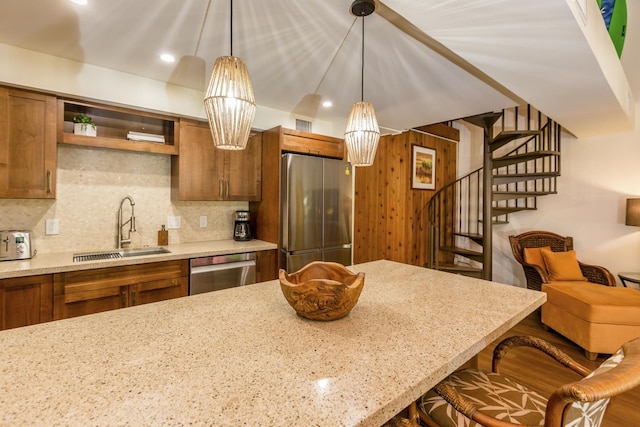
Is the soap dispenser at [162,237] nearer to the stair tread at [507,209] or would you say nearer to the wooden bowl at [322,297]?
the wooden bowl at [322,297]

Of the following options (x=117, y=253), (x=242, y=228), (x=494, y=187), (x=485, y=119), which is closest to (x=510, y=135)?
(x=485, y=119)

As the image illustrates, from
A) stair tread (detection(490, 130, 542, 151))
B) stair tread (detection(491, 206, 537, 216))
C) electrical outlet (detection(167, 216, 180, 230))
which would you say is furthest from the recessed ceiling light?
stair tread (detection(491, 206, 537, 216))

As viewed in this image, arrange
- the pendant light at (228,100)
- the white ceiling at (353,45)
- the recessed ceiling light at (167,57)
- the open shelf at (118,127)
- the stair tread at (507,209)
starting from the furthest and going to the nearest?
the stair tread at (507,209) < the open shelf at (118,127) < the recessed ceiling light at (167,57) < the white ceiling at (353,45) < the pendant light at (228,100)

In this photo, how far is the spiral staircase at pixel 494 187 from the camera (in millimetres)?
3785

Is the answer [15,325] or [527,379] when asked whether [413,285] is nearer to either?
[527,379]

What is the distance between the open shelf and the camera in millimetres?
2379

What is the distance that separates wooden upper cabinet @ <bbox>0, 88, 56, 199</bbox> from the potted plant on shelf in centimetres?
18

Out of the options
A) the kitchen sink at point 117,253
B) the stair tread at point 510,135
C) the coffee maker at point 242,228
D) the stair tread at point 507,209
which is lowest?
the kitchen sink at point 117,253

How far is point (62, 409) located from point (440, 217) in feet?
17.0

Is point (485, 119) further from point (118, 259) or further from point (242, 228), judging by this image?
point (118, 259)

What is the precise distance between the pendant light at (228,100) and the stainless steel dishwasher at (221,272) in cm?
173

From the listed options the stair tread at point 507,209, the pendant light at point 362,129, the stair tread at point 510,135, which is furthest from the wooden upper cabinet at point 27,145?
the stair tread at point 507,209

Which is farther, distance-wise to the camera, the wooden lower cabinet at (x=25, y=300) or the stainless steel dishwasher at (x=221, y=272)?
the stainless steel dishwasher at (x=221, y=272)

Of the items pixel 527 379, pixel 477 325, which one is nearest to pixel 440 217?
pixel 527 379
